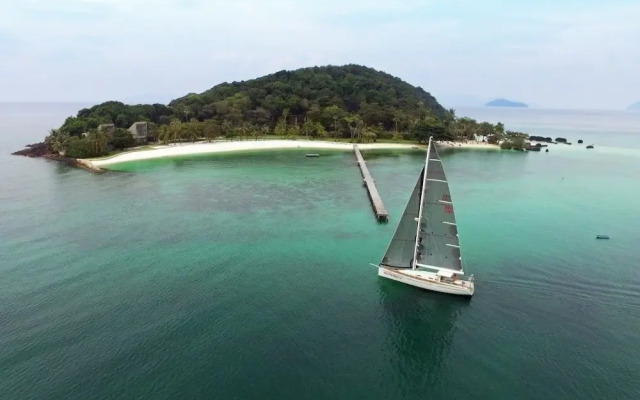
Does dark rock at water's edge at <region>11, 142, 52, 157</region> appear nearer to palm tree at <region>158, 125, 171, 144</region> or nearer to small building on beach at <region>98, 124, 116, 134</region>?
small building on beach at <region>98, 124, 116, 134</region>

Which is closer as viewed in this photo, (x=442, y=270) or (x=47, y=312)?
(x=47, y=312)

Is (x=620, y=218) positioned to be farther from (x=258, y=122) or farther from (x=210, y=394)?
(x=258, y=122)

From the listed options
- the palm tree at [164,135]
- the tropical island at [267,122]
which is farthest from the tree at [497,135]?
the palm tree at [164,135]

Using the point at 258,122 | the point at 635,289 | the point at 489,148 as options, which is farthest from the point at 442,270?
the point at 258,122

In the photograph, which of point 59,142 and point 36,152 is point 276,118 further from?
point 36,152

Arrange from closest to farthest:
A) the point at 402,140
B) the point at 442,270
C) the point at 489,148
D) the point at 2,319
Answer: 1. the point at 2,319
2. the point at 442,270
3. the point at 489,148
4. the point at 402,140

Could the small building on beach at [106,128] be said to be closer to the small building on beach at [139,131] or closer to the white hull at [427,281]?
the small building on beach at [139,131]
